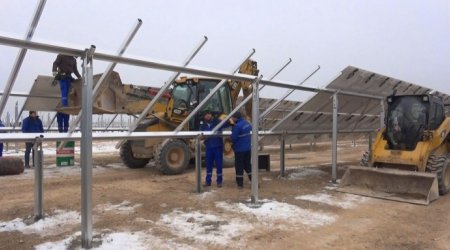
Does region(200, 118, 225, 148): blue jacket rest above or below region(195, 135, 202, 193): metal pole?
above

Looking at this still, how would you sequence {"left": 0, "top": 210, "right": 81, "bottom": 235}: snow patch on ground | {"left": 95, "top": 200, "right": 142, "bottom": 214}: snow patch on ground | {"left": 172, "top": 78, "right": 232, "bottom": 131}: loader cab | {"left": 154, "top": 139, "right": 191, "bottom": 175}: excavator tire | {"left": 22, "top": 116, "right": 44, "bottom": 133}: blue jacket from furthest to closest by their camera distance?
{"left": 172, "top": 78, "right": 232, "bottom": 131}: loader cab
{"left": 22, "top": 116, "right": 44, "bottom": 133}: blue jacket
{"left": 154, "top": 139, "right": 191, "bottom": 175}: excavator tire
{"left": 95, "top": 200, "right": 142, "bottom": 214}: snow patch on ground
{"left": 0, "top": 210, "right": 81, "bottom": 235}: snow patch on ground

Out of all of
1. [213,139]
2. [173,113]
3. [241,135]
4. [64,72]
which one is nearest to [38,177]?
[64,72]

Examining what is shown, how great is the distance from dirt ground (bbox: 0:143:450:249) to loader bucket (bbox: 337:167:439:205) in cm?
26

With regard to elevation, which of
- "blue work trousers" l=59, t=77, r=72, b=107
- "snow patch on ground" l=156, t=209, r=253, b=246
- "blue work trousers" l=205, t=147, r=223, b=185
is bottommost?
"snow patch on ground" l=156, t=209, r=253, b=246

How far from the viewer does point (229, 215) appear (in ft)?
20.4

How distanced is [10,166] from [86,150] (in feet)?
23.7

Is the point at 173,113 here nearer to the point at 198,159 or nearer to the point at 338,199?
the point at 198,159

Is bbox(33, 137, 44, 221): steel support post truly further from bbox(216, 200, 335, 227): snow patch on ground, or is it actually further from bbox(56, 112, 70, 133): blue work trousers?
bbox(56, 112, 70, 133): blue work trousers

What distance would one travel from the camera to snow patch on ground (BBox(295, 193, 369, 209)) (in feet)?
23.6

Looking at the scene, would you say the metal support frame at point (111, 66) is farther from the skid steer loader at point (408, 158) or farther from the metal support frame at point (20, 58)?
the skid steer loader at point (408, 158)

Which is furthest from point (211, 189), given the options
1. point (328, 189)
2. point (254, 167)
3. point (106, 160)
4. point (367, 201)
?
point (106, 160)

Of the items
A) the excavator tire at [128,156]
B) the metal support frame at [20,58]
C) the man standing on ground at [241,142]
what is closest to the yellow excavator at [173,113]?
the excavator tire at [128,156]

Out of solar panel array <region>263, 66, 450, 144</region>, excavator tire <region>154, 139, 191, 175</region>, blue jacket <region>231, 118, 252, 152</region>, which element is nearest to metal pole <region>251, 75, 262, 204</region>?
blue jacket <region>231, 118, 252, 152</region>

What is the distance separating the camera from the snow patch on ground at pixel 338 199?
7.19 m
